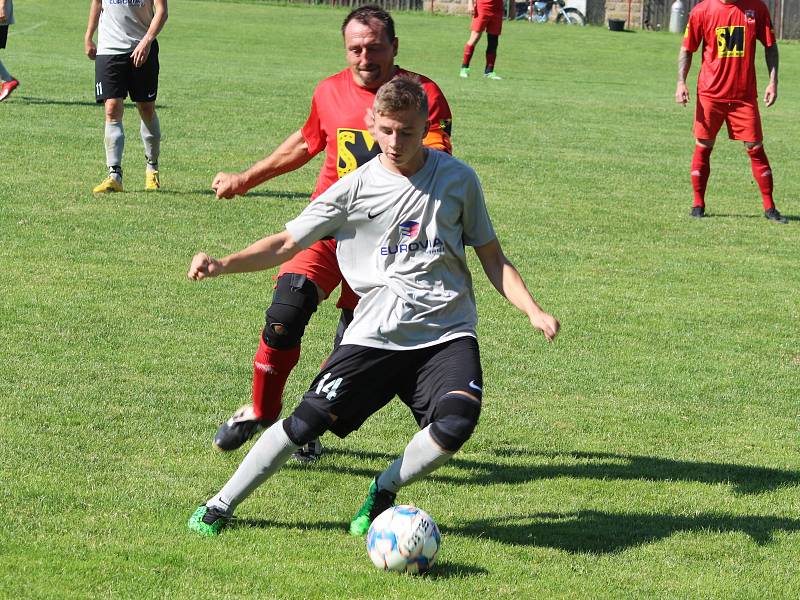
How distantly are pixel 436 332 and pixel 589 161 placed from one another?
38.9 ft

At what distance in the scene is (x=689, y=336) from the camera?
907 cm

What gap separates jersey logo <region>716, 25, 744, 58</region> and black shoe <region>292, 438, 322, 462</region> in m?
7.96

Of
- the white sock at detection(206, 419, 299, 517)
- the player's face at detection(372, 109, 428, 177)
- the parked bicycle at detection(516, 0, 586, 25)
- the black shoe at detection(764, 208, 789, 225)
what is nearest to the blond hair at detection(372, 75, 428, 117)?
the player's face at detection(372, 109, 428, 177)

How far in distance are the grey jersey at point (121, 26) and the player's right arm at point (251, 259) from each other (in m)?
8.01

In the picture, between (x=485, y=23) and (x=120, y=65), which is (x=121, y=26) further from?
(x=485, y=23)

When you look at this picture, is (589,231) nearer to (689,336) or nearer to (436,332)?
(689,336)

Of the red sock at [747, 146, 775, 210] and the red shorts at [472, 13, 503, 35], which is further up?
the red shorts at [472, 13, 503, 35]

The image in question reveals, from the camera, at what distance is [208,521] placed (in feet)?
17.5

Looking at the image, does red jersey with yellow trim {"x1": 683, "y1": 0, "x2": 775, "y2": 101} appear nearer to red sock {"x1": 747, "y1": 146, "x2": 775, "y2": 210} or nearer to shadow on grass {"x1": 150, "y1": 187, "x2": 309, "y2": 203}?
red sock {"x1": 747, "y1": 146, "x2": 775, "y2": 210}

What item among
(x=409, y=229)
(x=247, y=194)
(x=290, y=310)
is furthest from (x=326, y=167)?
(x=247, y=194)

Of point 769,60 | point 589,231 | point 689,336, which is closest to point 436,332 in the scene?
point 689,336

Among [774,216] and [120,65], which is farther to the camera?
[774,216]

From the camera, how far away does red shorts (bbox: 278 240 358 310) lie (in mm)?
6133

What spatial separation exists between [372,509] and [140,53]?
8.04m
